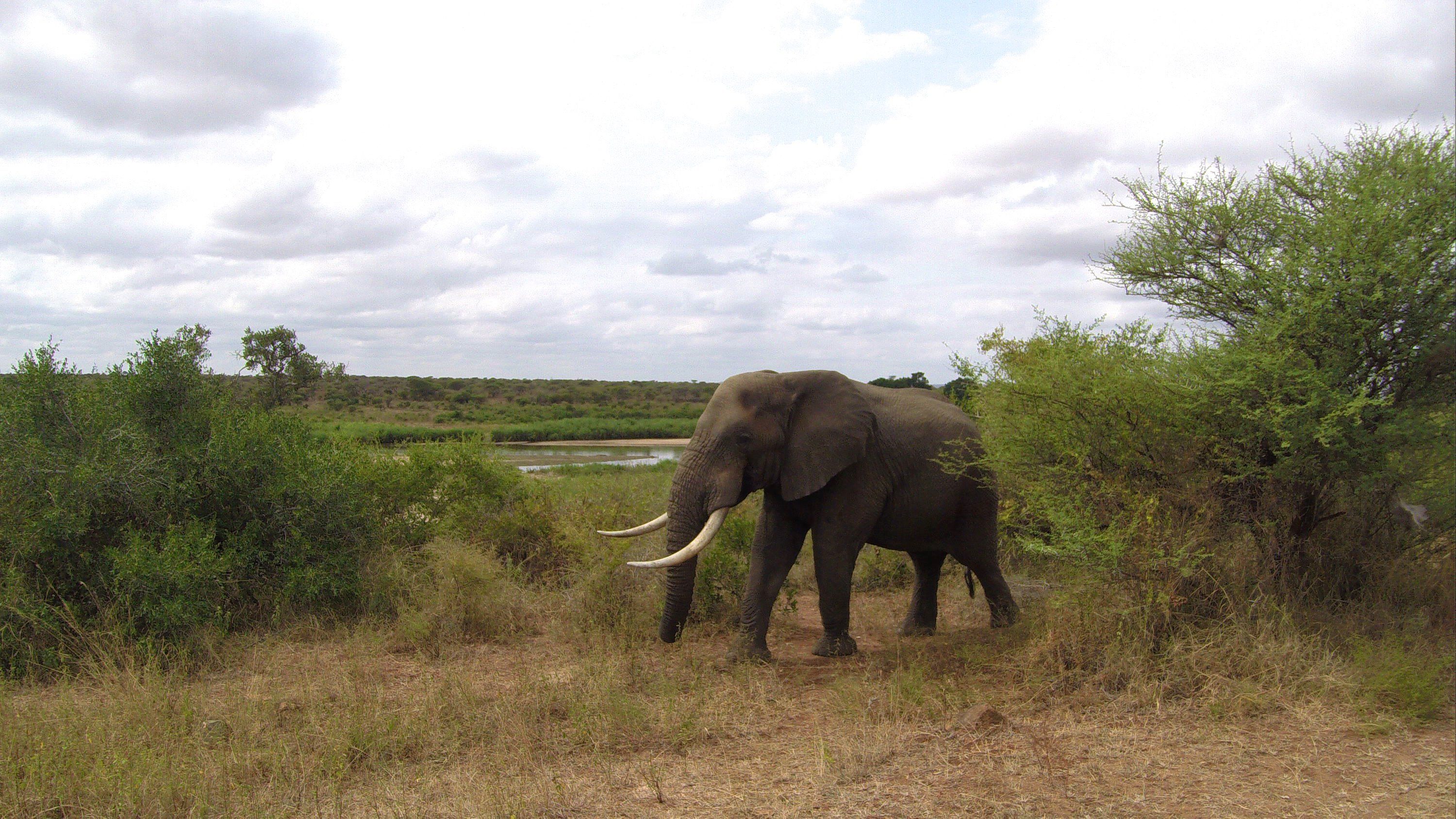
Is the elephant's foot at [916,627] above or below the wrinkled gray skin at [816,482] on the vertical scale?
below

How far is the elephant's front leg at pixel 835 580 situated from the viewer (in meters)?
7.95

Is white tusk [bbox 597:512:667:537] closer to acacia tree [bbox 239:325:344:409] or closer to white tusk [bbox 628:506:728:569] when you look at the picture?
white tusk [bbox 628:506:728:569]

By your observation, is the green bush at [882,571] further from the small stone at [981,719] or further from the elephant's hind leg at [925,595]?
the small stone at [981,719]

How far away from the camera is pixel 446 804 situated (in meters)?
4.90

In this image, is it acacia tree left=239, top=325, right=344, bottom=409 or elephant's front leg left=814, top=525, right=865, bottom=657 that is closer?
elephant's front leg left=814, top=525, right=865, bottom=657

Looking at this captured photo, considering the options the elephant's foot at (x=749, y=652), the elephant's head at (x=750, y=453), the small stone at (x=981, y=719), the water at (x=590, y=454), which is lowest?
the elephant's foot at (x=749, y=652)

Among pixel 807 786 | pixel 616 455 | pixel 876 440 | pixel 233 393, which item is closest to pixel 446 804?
pixel 807 786

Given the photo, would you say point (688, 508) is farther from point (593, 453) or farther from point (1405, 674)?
point (593, 453)

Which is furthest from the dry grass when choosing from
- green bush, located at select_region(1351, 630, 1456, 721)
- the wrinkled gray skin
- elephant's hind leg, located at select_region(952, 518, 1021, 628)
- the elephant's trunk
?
elephant's hind leg, located at select_region(952, 518, 1021, 628)

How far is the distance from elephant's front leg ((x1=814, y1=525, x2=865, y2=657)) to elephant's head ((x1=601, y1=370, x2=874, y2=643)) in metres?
0.54

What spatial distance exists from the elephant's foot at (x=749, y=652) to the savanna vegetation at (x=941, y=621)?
108 mm

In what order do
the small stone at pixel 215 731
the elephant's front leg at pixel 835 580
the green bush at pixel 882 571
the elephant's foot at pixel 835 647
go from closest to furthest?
1. the small stone at pixel 215 731
2. the elephant's front leg at pixel 835 580
3. the elephant's foot at pixel 835 647
4. the green bush at pixel 882 571

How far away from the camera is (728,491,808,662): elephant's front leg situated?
309 inches

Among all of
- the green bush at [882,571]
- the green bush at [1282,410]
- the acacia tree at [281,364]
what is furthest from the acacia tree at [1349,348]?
the acacia tree at [281,364]
